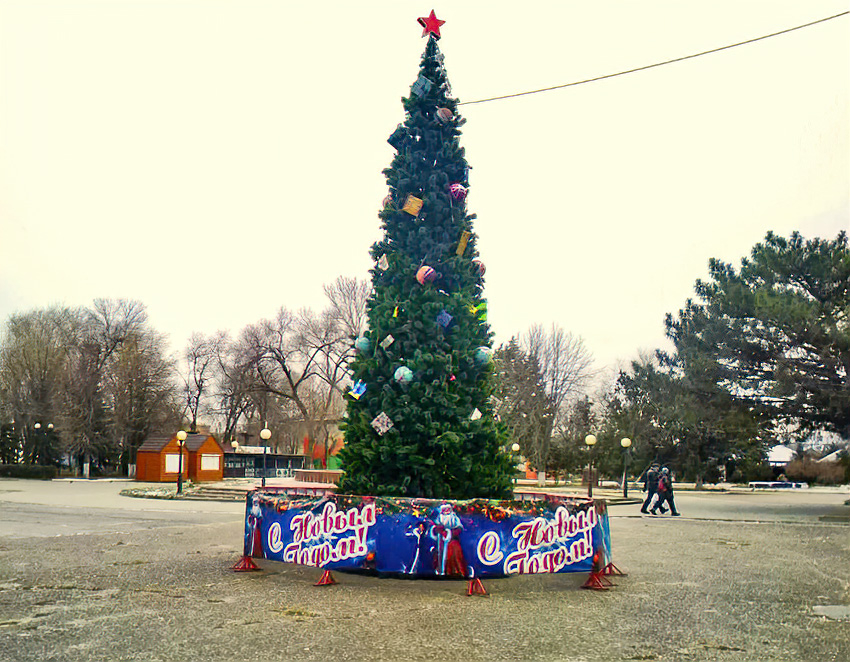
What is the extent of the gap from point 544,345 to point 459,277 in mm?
43699

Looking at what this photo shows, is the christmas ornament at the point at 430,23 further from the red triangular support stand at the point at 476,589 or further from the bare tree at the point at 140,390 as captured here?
the bare tree at the point at 140,390

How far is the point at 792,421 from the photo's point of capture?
2600 cm

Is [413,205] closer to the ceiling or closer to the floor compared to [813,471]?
closer to the ceiling

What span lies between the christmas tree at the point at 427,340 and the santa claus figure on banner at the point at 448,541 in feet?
5.06

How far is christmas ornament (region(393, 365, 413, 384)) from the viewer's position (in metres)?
9.69

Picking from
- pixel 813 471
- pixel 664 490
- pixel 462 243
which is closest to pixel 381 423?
pixel 462 243

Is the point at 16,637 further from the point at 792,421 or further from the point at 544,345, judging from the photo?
the point at 544,345

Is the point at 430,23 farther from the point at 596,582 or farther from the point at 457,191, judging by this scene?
the point at 596,582

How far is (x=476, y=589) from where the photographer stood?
802 cm

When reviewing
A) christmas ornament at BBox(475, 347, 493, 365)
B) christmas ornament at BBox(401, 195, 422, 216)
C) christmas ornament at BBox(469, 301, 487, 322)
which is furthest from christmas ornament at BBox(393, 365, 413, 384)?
christmas ornament at BBox(401, 195, 422, 216)

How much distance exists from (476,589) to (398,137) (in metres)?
6.63

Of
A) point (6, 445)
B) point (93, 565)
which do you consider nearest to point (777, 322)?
point (93, 565)

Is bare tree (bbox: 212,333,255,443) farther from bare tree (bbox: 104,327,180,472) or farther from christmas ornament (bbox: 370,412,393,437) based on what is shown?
christmas ornament (bbox: 370,412,393,437)

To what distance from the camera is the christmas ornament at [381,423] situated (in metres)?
9.73
